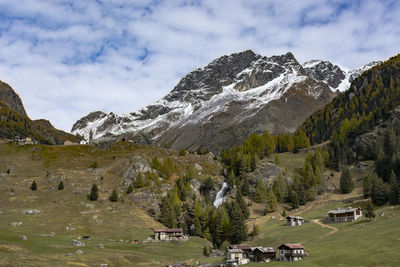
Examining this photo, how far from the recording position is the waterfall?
163625 mm

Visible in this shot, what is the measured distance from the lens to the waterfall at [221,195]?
163625 millimetres

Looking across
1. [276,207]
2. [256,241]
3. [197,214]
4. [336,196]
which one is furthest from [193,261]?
[336,196]

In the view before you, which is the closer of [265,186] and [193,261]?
[193,261]

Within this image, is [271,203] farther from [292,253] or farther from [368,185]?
[292,253]

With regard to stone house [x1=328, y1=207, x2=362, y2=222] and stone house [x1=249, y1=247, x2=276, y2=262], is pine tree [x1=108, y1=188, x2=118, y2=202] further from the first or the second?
stone house [x1=328, y1=207, x2=362, y2=222]

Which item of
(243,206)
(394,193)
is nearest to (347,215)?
(394,193)

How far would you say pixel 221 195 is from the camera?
168250 mm

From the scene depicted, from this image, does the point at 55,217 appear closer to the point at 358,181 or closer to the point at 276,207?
the point at 276,207

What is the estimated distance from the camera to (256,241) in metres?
109

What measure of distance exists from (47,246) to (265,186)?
3857 inches

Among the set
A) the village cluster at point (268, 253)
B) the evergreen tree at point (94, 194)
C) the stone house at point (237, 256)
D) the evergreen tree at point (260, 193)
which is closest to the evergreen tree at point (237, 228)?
the village cluster at point (268, 253)

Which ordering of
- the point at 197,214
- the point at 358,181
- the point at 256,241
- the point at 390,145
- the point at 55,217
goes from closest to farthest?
the point at 256,241, the point at 55,217, the point at 197,214, the point at 358,181, the point at 390,145

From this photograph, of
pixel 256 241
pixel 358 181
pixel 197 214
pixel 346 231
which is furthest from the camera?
pixel 358 181

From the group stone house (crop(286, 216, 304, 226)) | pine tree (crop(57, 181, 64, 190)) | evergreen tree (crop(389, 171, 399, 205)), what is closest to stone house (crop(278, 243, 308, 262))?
stone house (crop(286, 216, 304, 226))
